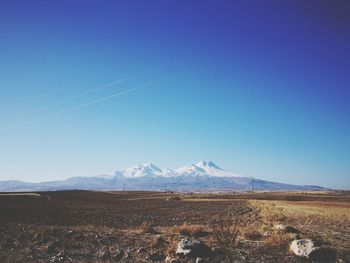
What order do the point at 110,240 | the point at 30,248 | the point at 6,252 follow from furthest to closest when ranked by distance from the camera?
1. the point at 110,240
2. the point at 30,248
3. the point at 6,252

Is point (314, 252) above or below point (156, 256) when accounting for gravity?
above

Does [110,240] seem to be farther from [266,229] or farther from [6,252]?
[266,229]

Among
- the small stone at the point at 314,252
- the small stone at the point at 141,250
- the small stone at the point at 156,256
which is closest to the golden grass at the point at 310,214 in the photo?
the small stone at the point at 314,252

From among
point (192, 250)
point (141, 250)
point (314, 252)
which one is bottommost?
point (141, 250)

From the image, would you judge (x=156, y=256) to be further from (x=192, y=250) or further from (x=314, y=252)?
(x=314, y=252)

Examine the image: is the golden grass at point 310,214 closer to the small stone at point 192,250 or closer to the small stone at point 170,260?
the small stone at point 192,250

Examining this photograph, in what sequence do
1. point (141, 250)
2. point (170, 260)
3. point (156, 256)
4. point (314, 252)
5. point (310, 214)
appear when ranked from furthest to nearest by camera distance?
point (310, 214), point (141, 250), point (156, 256), point (314, 252), point (170, 260)

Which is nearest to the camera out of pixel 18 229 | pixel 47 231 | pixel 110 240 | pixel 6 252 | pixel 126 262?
pixel 126 262

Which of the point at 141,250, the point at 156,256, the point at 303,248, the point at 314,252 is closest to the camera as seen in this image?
the point at 314,252

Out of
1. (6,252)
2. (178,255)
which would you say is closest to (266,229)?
(178,255)

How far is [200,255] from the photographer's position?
37.6 feet

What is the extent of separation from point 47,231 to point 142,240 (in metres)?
5.46

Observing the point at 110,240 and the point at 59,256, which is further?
the point at 110,240

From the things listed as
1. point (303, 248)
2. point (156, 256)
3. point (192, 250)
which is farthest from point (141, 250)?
point (303, 248)
